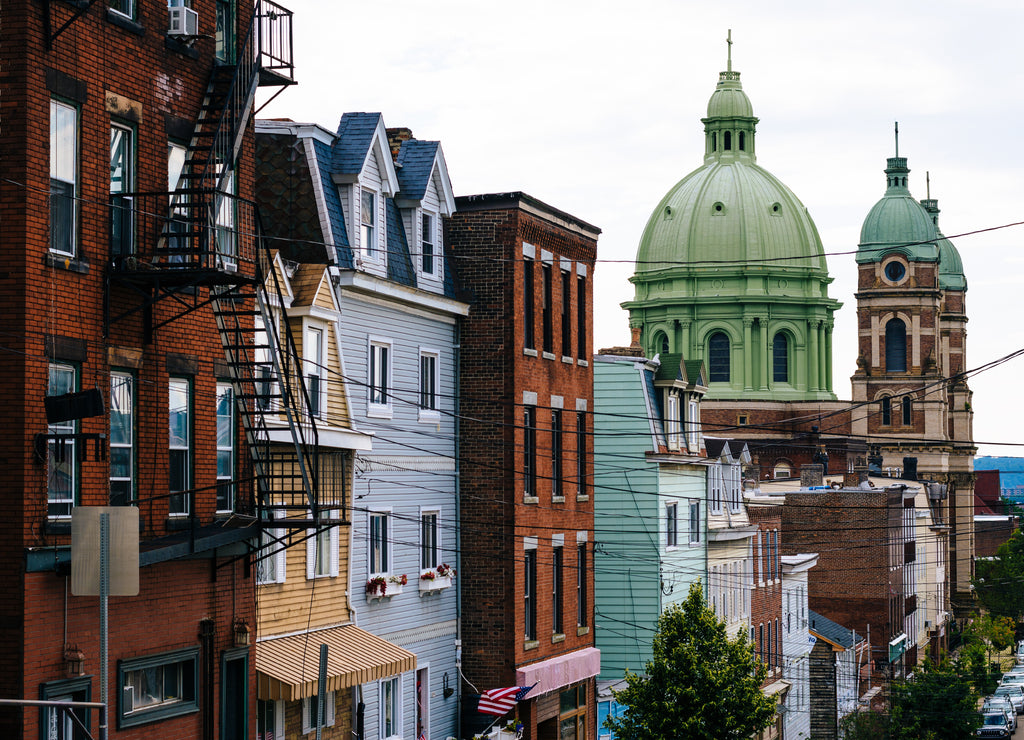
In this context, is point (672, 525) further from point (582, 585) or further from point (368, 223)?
point (368, 223)

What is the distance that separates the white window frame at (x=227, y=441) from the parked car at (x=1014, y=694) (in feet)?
227

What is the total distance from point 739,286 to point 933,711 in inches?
2358

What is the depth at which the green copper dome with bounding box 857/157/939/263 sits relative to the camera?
135 meters

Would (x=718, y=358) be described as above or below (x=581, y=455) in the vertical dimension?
above

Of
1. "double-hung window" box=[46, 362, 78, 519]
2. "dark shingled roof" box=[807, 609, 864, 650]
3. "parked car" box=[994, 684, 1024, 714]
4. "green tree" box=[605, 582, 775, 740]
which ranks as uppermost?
"double-hung window" box=[46, 362, 78, 519]

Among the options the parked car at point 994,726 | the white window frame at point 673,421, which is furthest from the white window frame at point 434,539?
the parked car at point 994,726

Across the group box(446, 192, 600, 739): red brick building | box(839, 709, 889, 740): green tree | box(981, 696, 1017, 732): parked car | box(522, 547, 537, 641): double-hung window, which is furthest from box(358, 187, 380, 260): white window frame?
box(981, 696, 1017, 732): parked car

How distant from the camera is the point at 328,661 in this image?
27.6 meters

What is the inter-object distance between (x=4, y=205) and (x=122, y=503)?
4.35m

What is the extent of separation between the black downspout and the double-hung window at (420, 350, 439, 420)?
12205mm

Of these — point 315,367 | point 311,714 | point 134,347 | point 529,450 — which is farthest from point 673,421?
point 134,347

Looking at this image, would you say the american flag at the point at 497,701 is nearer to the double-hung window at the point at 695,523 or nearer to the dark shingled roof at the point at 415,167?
the dark shingled roof at the point at 415,167

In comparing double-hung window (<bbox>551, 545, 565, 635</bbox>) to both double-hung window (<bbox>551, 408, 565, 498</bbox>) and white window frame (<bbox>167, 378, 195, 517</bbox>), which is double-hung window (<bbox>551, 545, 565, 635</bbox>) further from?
white window frame (<bbox>167, 378, 195, 517</bbox>)

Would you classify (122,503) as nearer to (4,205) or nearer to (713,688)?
(4,205)
